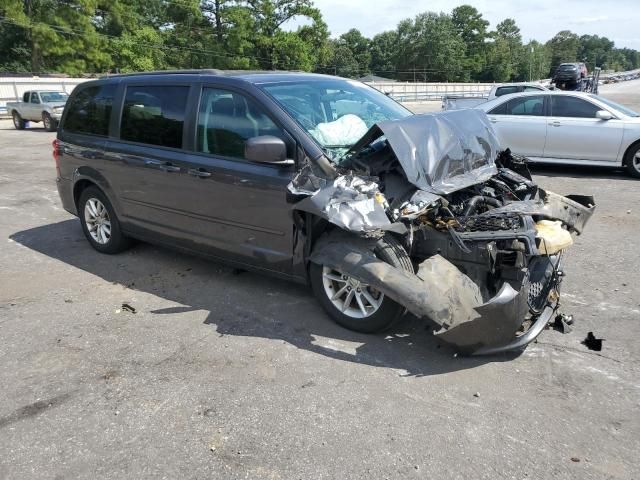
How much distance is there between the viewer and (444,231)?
3752 mm

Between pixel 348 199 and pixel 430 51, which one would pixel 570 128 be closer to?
pixel 348 199

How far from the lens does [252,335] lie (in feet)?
13.4

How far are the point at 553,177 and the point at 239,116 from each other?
7357 millimetres

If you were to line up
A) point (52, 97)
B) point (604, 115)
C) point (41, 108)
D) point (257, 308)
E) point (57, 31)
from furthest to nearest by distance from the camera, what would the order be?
point (57, 31)
point (52, 97)
point (41, 108)
point (604, 115)
point (257, 308)

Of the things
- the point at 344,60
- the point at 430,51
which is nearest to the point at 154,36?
the point at 344,60

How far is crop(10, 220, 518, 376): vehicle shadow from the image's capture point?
3.71 meters

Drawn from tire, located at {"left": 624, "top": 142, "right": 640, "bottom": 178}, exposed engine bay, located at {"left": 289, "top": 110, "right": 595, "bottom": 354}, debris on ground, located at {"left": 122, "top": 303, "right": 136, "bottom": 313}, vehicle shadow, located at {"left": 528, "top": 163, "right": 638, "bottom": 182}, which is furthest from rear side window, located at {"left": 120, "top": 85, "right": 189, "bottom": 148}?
tire, located at {"left": 624, "top": 142, "right": 640, "bottom": 178}

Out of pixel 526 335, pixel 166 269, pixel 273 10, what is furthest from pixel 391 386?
pixel 273 10

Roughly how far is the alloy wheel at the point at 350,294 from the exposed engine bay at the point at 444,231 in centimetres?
22

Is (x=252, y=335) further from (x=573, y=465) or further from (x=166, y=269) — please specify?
(x=573, y=465)

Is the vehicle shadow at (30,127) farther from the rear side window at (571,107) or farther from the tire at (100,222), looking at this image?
the rear side window at (571,107)

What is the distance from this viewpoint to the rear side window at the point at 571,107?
9.66 meters

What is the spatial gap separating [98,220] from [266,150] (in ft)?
9.72

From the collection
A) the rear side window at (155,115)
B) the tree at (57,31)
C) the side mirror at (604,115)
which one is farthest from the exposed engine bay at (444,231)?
the tree at (57,31)
